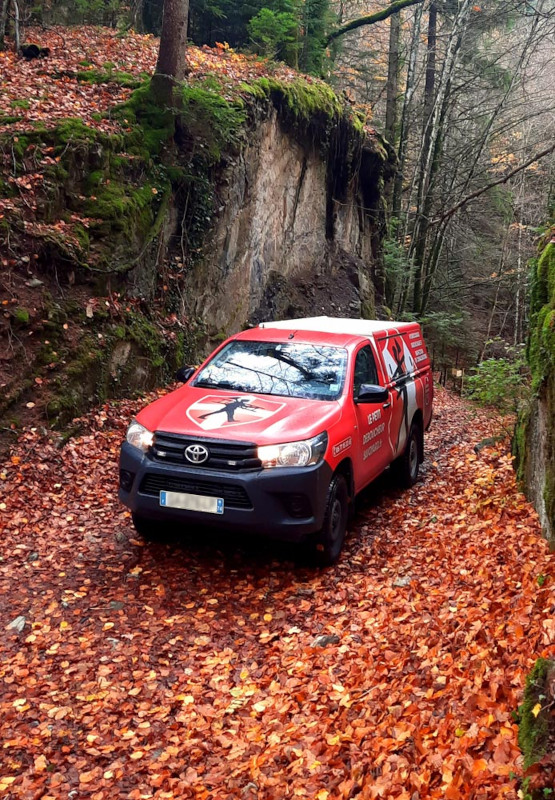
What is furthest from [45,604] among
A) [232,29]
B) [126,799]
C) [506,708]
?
[232,29]

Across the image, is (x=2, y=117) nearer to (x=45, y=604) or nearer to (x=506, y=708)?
(x=45, y=604)

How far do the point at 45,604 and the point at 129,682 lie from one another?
1.32 metres

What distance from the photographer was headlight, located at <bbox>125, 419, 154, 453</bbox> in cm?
561

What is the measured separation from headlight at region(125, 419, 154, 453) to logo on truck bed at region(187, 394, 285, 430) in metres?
A: 0.40

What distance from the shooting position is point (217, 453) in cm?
A: 534

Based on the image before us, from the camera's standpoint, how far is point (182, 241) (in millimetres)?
11820

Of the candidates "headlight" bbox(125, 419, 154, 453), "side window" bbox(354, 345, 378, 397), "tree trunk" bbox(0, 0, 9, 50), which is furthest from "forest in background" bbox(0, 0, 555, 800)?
"side window" bbox(354, 345, 378, 397)

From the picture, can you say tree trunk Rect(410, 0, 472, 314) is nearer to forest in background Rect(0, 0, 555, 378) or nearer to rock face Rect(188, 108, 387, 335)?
forest in background Rect(0, 0, 555, 378)

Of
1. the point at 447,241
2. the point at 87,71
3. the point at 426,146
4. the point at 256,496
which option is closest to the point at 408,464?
the point at 256,496

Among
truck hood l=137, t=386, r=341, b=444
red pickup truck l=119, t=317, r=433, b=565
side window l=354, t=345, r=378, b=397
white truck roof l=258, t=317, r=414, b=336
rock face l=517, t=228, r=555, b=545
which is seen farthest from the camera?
white truck roof l=258, t=317, r=414, b=336

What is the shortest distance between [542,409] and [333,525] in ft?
7.12

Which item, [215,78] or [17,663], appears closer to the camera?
[17,663]

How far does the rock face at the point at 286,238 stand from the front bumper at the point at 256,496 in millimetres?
7234

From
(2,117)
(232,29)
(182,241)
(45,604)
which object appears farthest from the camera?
(232,29)
